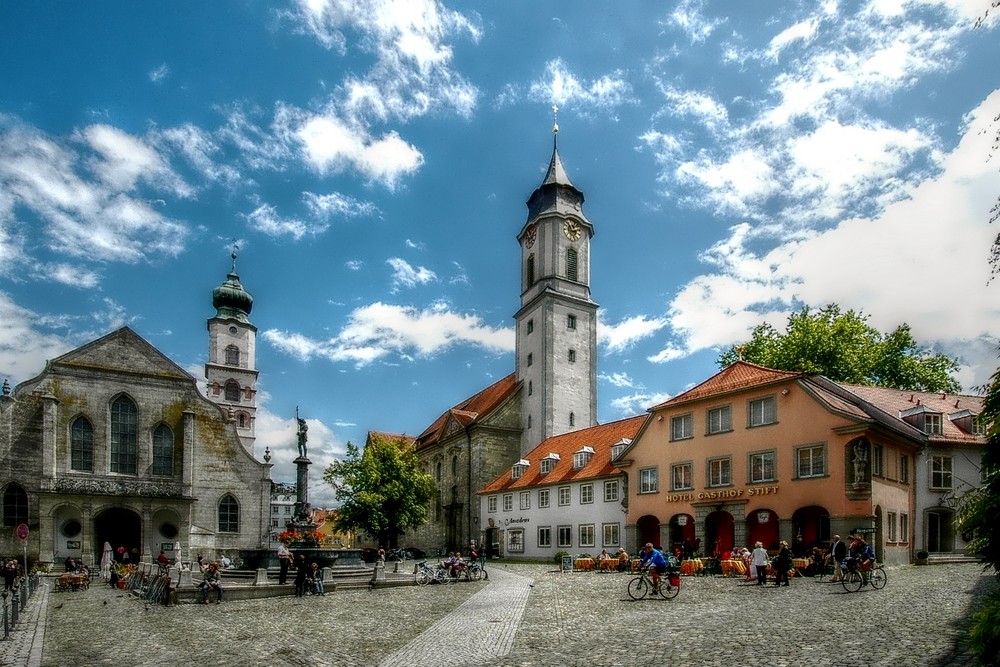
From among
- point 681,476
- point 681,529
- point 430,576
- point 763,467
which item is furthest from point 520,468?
point 430,576

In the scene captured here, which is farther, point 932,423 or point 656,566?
point 932,423

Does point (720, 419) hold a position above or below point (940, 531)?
above

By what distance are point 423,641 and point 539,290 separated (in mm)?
51136

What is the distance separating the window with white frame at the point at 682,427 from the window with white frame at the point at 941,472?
11507mm

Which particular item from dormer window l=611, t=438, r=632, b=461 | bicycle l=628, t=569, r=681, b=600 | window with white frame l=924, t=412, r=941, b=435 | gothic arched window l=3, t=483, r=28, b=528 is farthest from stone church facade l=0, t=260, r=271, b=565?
window with white frame l=924, t=412, r=941, b=435

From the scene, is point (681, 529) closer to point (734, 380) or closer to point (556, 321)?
point (734, 380)

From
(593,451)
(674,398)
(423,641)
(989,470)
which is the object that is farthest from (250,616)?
(593,451)

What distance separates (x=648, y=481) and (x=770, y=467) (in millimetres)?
8021

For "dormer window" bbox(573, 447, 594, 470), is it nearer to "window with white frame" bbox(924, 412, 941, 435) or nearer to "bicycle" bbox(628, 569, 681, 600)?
"window with white frame" bbox(924, 412, 941, 435)

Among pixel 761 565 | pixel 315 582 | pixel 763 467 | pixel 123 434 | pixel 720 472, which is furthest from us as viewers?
pixel 123 434

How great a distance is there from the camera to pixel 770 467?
3534 cm

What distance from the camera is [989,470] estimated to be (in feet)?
39.1

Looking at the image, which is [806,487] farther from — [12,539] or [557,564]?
[12,539]

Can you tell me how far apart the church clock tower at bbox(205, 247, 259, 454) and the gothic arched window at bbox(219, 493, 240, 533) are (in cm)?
3476
